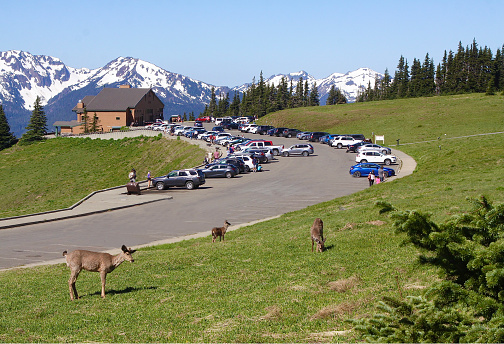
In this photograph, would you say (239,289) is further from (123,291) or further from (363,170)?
(363,170)

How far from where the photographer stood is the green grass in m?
10.5

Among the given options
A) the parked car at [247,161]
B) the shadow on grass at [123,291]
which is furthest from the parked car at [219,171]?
the shadow on grass at [123,291]

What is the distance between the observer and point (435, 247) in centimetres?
663

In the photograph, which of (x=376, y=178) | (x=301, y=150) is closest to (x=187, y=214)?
(x=376, y=178)

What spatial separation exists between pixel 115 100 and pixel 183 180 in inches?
3949

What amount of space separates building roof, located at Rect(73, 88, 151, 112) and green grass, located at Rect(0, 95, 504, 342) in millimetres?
119478

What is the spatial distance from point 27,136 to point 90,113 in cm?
3086

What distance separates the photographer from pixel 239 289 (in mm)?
13609

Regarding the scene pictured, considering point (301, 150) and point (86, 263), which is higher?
point (301, 150)

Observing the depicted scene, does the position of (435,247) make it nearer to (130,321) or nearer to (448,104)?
(130,321)

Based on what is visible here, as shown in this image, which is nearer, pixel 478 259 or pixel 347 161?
pixel 478 259

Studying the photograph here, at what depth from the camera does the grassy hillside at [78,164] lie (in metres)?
68.0

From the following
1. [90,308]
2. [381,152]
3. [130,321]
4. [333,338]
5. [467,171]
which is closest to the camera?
[333,338]

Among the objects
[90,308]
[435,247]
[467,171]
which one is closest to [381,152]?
[467,171]
